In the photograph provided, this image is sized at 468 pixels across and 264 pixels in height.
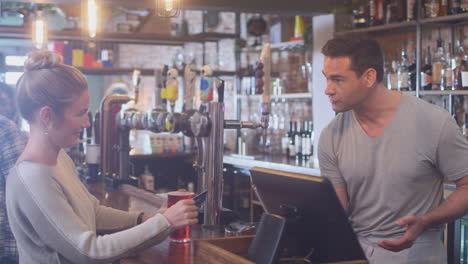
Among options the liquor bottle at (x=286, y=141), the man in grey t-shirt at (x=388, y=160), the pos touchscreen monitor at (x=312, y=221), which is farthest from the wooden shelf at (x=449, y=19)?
the pos touchscreen monitor at (x=312, y=221)

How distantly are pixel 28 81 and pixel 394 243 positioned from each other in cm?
119

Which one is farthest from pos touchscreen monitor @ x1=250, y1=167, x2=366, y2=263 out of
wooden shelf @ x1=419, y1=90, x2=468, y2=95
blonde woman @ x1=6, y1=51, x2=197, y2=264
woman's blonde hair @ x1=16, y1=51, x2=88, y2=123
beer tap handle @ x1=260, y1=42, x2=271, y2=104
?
wooden shelf @ x1=419, y1=90, x2=468, y2=95

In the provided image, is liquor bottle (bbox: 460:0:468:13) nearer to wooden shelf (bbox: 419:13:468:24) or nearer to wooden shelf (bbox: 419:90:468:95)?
wooden shelf (bbox: 419:13:468:24)

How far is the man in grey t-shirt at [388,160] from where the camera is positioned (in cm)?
187

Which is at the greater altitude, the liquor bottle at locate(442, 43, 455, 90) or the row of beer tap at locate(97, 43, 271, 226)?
the liquor bottle at locate(442, 43, 455, 90)

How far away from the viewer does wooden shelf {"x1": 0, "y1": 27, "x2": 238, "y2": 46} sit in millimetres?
5500

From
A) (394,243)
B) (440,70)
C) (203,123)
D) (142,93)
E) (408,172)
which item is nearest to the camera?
(394,243)

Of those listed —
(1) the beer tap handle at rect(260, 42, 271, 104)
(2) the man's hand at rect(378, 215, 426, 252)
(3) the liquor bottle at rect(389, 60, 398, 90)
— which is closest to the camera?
(2) the man's hand at rect(378, 215, 426, 252)

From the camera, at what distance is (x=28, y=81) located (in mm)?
1461

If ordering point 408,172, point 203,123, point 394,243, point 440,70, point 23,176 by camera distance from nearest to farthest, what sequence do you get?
point 23,176 < point 394,243 < point 408,172 < point 203,123 < point 440,70

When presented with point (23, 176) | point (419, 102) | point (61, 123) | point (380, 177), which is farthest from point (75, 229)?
point (419, 102)

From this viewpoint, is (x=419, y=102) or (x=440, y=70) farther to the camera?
(x=440, y=70)

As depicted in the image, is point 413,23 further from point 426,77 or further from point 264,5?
point 264,5

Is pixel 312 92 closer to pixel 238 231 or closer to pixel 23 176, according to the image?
pixel 238 231
